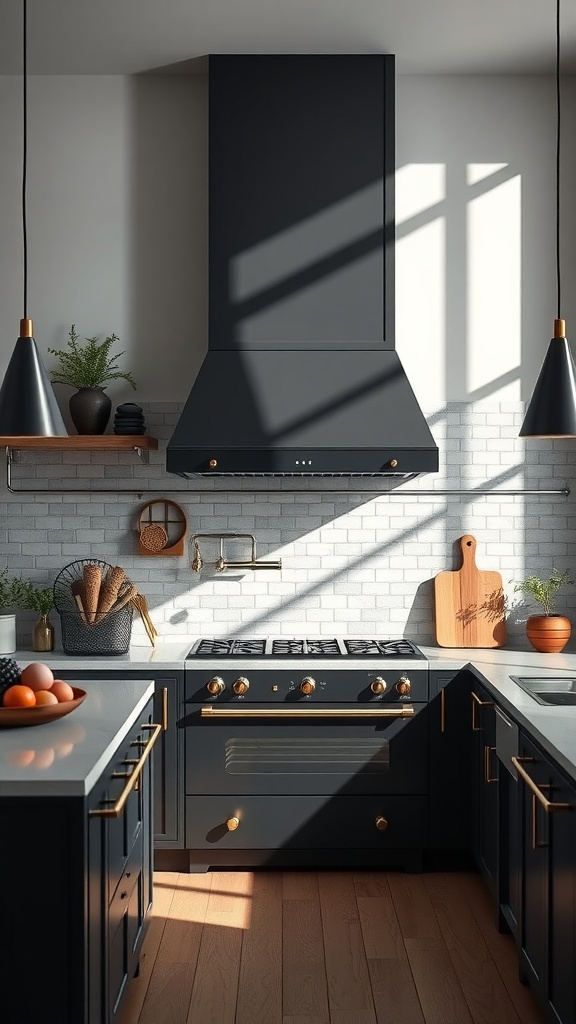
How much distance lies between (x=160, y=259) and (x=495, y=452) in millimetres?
1932

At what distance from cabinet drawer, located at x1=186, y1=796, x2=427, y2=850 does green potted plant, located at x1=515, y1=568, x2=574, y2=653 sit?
956 millimetres

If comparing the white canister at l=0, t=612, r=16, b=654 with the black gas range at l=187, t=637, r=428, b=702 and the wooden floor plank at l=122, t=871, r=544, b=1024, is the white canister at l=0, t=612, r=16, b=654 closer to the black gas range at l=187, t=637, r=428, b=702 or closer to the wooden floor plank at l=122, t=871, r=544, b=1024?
the black gas range at l=187, t=637, r=428, b=702

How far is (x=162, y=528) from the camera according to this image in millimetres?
5094

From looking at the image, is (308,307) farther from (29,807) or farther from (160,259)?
(29,807)

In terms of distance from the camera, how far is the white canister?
4.78 m

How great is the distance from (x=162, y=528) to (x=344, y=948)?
7.15ft

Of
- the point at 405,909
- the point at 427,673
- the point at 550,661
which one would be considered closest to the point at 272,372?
the point at 427,673

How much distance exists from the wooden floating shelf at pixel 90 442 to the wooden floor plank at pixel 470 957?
A: 2368 millimetres

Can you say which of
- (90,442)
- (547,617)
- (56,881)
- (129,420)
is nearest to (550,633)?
(547,617)

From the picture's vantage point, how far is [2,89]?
16.7ft

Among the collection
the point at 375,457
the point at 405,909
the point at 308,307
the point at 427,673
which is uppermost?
the point at 308,307

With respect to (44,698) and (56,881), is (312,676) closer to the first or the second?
(44,698)

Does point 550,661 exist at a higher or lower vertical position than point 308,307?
lower

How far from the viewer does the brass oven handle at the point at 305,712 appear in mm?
4489
